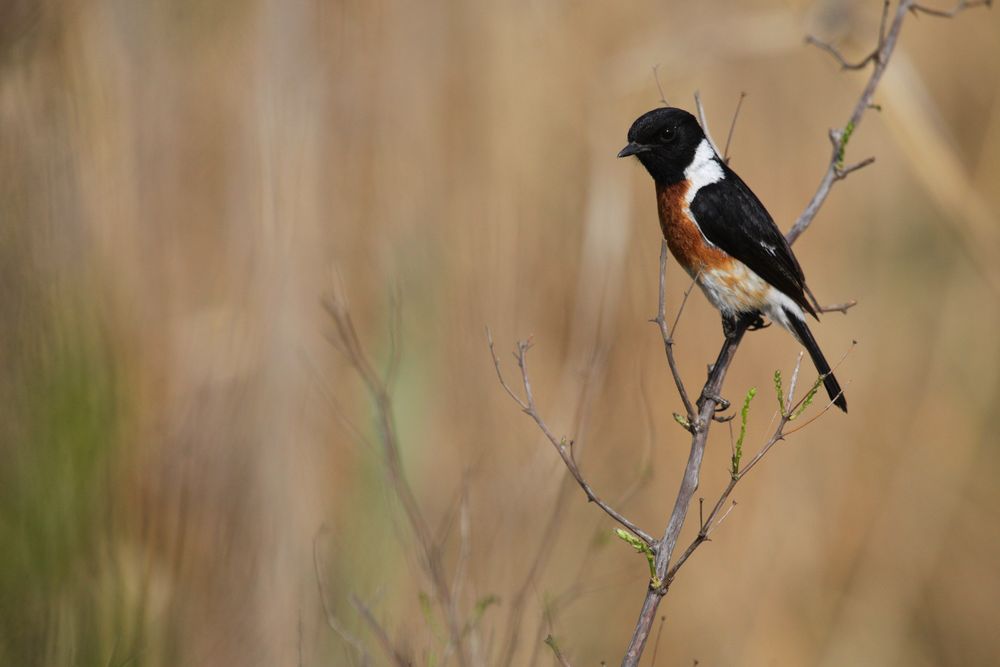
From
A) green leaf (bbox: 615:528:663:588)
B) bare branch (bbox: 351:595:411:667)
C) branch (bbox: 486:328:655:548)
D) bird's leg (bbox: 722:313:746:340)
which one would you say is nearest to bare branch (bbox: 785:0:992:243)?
bird's leg (bbox: 722:313:746:340)

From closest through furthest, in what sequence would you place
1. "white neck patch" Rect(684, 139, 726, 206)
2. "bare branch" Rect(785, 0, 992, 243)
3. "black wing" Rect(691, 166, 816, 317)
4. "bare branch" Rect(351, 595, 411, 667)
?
"bare branch" Rect(351, 595, 411, 667) < "bare branch" Rect(785, 0, 992, 243) < "black wing" Rect(691, 166, 816, 317) < "white neck patch" Rect(684, 139, 726, 206)

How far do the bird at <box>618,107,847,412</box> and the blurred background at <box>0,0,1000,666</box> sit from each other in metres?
0.26

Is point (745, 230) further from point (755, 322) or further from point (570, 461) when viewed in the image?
point (570, 461)

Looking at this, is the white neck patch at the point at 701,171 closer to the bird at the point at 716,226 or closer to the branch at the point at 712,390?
the bird at the point at 716,226

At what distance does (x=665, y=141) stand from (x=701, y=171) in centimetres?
21

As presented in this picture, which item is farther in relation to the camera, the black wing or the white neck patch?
the white neck patch

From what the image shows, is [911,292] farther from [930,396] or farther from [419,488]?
[419,488]

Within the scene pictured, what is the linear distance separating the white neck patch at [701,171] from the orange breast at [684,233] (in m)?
0.02

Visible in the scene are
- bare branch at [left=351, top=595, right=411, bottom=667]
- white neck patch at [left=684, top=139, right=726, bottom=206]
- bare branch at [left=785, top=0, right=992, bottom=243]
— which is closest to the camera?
bare branch at [left=351, top=595, right=411, bottom=667]

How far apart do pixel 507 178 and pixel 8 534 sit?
7.99 feet

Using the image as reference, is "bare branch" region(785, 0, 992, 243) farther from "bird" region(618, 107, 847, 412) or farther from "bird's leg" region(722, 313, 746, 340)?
"bird's leg" region(722, 313, 746, 340)

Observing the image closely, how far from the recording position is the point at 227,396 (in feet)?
12.1

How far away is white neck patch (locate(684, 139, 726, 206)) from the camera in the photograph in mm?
3076

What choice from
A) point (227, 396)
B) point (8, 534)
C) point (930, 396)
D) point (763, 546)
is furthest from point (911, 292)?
point (8, 534)
